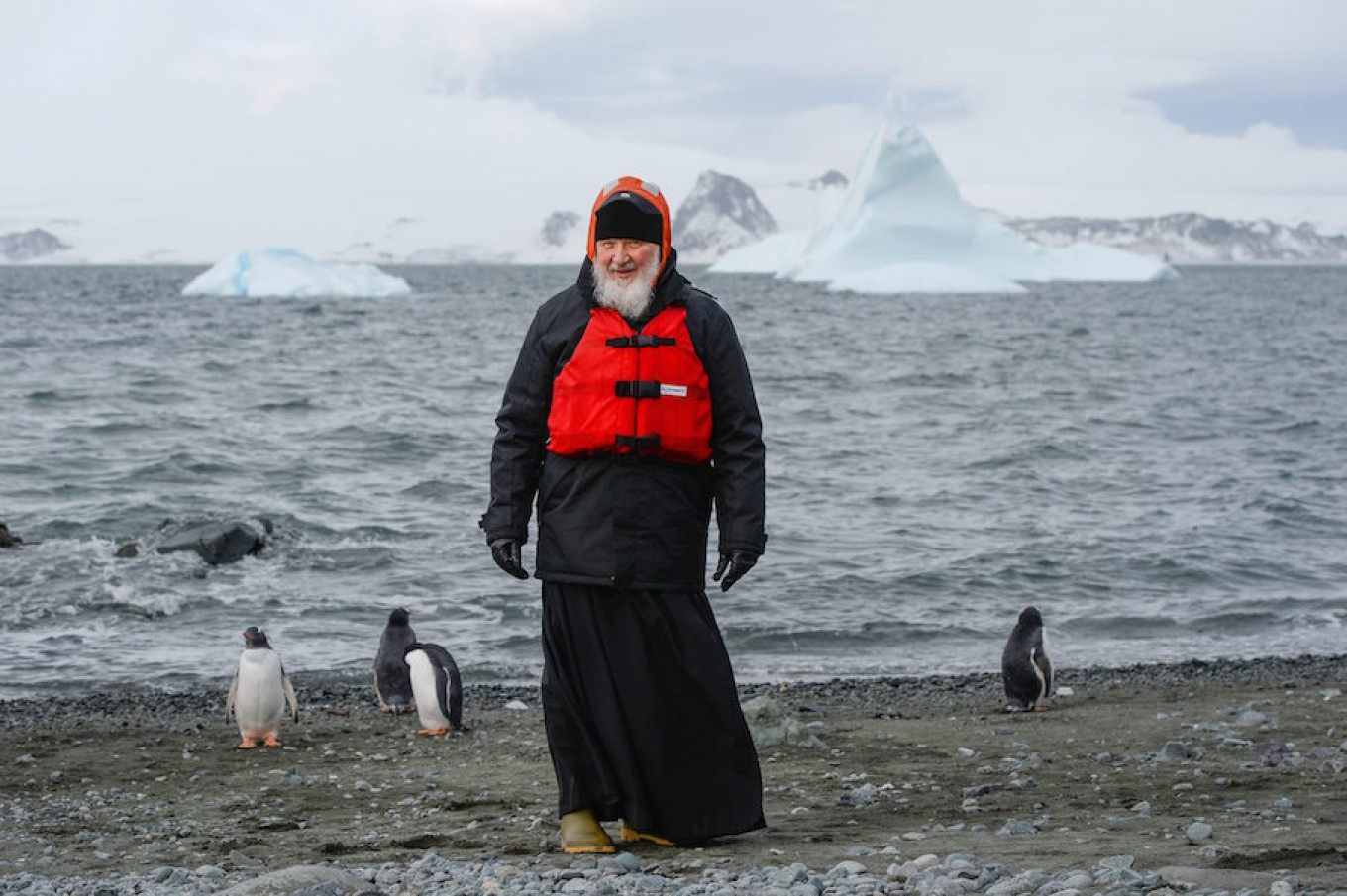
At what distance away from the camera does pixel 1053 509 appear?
15992mm

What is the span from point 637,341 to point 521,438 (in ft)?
1.48

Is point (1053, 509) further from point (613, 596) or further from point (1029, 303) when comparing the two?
point (1029, 303)

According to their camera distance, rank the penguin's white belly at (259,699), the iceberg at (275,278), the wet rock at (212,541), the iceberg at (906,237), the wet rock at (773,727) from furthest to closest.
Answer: the iceberg at (275,278), the iceberg at (906,237), the wet rock at (212,541), the penguin's white belly at (259,699), the wet rock at (773,727)

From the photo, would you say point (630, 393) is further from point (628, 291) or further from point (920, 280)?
point (920, 280)

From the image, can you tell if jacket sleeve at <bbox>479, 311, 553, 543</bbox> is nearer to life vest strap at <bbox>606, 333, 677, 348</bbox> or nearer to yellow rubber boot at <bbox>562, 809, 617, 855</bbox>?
life vest strap at <bbox>606, 333, 677, 348</bbox>

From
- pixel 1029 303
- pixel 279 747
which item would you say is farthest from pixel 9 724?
pixel 1029 303

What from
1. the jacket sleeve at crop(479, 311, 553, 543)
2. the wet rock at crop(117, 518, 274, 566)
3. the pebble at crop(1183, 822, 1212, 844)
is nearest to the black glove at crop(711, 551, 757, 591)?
the jacket sleeve at crop(479, 311, 553, 543)

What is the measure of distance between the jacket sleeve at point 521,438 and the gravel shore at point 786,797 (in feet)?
3.20

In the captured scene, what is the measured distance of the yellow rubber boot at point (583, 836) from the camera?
460 cm

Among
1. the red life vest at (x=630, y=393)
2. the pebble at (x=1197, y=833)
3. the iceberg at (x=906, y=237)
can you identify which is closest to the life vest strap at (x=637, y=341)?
the red life vest at (x=630, y=393)

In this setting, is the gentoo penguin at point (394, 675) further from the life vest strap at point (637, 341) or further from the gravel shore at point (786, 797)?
the life vest strap at point (637, 341)

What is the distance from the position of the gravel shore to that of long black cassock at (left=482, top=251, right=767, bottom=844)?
0.68 feet

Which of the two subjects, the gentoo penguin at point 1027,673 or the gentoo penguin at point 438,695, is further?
the gentoo penguin at point 1027,673

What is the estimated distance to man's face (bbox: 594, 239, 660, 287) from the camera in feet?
14.8
